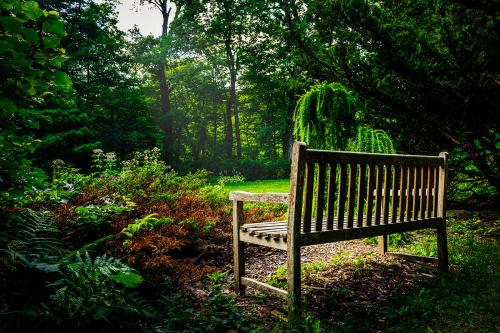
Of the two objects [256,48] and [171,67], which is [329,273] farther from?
[171,67]

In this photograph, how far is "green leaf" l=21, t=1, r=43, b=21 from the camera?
129 cm

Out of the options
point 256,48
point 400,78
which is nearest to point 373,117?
point 400,78

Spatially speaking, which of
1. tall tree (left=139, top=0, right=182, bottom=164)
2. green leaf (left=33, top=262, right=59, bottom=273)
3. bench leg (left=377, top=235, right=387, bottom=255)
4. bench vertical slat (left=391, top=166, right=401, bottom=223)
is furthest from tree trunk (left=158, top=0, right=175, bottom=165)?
green leaf (left=33, top=262, right=59, bottom=273)

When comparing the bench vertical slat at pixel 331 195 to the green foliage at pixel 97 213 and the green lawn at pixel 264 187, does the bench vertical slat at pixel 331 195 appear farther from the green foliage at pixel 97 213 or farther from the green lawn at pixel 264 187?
the green lawn at pixel 264 187

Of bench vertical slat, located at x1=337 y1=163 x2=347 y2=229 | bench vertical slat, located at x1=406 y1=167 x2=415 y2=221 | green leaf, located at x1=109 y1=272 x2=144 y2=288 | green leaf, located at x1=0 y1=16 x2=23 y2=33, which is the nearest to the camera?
green leaf, located at x1=0 y1=16 x2=23 y2=33

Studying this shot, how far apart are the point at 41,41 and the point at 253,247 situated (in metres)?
4.28

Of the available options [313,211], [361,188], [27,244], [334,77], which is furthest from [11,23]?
[334,77]

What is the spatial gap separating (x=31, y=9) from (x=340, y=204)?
7.81ft

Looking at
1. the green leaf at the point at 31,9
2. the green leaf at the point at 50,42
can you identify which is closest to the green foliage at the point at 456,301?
the green leaf at the point at 50,42

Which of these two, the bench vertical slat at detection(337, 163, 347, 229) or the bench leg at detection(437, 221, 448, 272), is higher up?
the bench vertical slat at detection(337, 163, 347, 229)

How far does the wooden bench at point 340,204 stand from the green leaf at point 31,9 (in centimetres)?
175

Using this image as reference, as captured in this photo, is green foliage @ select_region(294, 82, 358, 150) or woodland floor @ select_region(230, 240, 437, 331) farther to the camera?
green foliage @ select_region(294, 82, 358, 150)

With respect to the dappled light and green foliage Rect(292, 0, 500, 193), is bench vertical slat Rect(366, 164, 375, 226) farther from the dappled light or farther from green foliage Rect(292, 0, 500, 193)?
green foliage Rect(292, 0, 500, 193)

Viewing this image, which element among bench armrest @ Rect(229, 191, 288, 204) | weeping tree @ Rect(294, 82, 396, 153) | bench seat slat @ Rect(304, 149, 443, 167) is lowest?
bench armrest @ Rect(229, 191, 288, 204)
